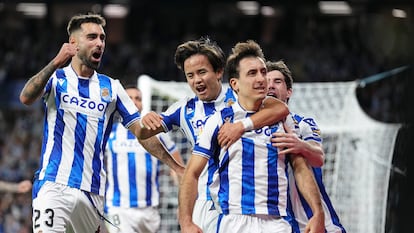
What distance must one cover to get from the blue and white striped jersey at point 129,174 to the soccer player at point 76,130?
7.66ft

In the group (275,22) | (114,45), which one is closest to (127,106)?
(114,45)

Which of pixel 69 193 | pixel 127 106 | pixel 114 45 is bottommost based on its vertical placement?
pixel 69 193

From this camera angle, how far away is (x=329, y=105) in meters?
11.0

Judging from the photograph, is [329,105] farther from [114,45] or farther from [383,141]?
[114,45]

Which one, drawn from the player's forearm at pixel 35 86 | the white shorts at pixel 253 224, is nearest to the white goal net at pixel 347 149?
the player's forearm at pixel 35 86

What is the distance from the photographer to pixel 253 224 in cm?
489

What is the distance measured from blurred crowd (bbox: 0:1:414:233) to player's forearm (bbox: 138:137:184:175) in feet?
40.6

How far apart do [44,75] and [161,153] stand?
48.6 inches

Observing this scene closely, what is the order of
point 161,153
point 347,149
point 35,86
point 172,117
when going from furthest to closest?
point 347,149 < point 161,153 < point 172,117 < point 35,86

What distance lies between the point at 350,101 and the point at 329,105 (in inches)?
21.1

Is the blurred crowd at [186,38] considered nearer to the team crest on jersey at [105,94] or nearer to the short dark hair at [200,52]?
the team crest on jersey at [105,94]

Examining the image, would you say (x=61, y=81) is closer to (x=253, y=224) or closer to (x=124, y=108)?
(x=124, y=108)

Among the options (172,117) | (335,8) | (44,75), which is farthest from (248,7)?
(44,75)

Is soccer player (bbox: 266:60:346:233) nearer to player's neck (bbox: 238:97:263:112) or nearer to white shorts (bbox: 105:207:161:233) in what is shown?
player's neck (bbox: 238:97:263:112)
